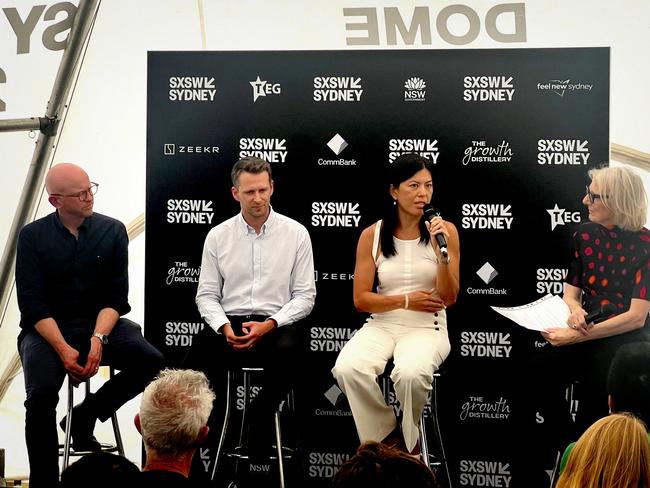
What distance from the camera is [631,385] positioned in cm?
343

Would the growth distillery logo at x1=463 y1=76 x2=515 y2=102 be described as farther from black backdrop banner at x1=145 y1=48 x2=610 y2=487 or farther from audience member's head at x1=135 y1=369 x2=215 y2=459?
audience member's head at x1=135 y1=369 x2=215 y2=459

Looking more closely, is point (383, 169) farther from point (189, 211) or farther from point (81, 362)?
point (81, 362)

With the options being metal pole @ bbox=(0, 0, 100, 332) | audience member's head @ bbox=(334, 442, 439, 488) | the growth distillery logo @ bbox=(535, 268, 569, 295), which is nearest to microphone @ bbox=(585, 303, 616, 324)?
the growth distillery logo @ bbox=(535, 268, 569, 295)

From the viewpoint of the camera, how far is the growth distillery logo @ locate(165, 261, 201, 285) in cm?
542

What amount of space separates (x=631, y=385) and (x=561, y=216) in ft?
6.27

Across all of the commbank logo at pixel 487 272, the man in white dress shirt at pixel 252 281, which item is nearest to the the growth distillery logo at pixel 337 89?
the man in white dress shirt at pixel 252 281

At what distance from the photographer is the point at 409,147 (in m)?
5.33

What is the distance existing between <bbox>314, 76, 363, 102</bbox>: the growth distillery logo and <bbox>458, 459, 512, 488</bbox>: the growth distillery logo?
84.4 inches

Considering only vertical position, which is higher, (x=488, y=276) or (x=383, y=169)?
(x=383, y=169)

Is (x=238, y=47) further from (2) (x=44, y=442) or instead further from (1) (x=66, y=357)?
(2) (x=44, y=442)

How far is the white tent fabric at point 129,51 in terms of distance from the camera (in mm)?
5445

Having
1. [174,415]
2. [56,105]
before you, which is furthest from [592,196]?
[56,105]

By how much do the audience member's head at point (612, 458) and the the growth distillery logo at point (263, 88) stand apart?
3450 millimetres

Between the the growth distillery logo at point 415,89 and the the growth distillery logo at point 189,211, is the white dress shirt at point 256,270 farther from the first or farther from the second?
the the growth distillery logo at point 415,89
